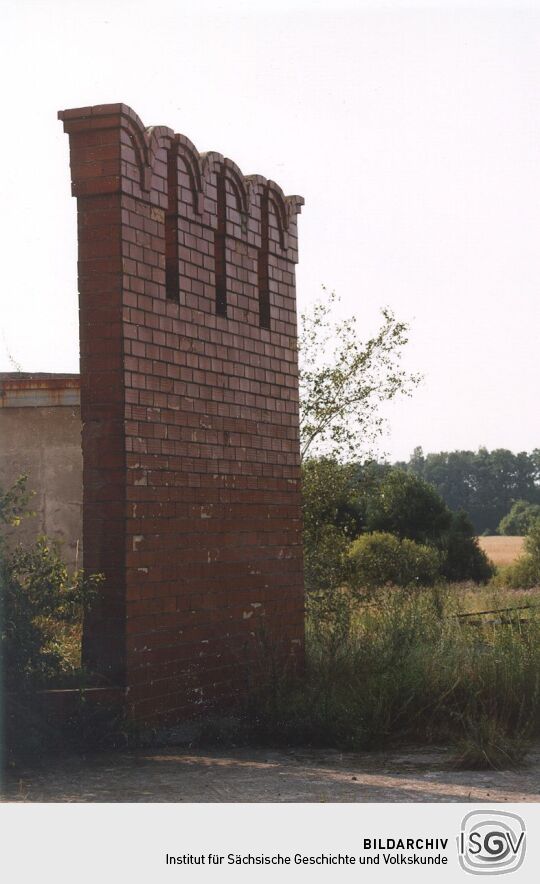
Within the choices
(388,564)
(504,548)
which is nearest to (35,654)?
(388,564)

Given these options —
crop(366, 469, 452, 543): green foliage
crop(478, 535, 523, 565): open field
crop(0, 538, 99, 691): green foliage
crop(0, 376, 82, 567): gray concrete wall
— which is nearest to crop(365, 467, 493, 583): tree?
crop(366, 469, 452, 543): green foliage

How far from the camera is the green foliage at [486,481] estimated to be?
81181mm

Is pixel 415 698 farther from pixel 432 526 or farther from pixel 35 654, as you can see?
pixel 432 526

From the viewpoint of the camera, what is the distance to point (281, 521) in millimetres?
9008

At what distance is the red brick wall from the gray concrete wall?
4281mm

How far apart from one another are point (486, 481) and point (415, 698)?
79864mm

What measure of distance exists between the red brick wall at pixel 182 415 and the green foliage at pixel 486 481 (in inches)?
2774

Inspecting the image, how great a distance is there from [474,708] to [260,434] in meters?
2.63

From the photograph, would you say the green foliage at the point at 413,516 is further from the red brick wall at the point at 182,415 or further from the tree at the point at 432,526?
the red brick wall at the point at 182,415

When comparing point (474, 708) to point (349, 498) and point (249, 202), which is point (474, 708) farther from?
point (349, 498)
